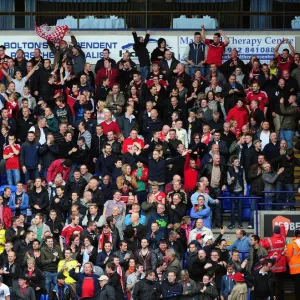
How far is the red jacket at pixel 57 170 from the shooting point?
35844 mm

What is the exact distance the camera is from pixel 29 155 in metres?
36.4

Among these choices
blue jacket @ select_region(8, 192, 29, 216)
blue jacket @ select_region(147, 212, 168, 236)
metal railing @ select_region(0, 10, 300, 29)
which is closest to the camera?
blue jacket @ select_region(147, 212, 168, 236)

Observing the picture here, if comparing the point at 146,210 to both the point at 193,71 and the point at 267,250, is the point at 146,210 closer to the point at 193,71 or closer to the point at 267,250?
the point at 267,250

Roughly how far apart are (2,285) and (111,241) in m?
2.86

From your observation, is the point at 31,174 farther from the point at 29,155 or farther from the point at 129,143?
the point at 129,143

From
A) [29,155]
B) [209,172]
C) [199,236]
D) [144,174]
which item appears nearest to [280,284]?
[199,236]

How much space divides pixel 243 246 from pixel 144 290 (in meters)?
3.03

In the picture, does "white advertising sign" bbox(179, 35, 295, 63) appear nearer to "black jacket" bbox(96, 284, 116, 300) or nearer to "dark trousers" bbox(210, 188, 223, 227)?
"dark trousers" bbox(210, 188, 223, 227)

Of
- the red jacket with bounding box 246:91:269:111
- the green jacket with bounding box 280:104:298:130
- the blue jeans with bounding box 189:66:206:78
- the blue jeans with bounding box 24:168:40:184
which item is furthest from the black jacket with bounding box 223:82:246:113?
the blue jeans with bounding box 24:168:40:184

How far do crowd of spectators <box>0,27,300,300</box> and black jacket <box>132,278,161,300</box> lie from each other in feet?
0.07

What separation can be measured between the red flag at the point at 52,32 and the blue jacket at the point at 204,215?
358 inches

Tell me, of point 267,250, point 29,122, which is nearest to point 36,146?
point 29,122

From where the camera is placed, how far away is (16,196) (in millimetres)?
35156

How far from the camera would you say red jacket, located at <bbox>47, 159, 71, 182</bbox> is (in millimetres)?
35844
